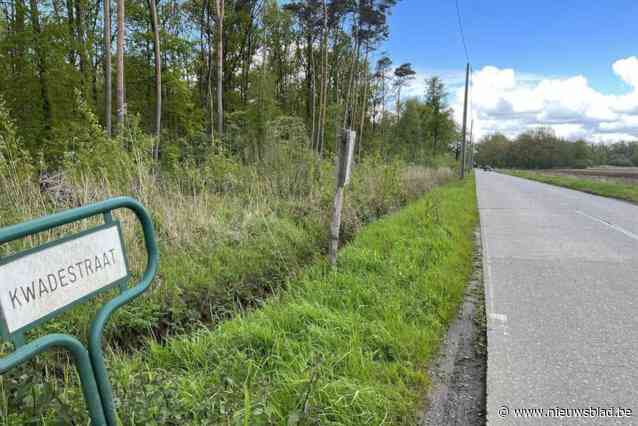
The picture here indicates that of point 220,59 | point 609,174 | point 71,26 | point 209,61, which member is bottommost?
point 609,174

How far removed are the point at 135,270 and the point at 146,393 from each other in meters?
2.36

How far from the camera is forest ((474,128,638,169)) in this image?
290 ft

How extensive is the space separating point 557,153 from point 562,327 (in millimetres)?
107926

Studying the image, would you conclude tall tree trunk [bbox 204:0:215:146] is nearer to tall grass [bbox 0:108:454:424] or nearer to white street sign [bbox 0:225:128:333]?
tall grass [bbox 0:108:454:424]

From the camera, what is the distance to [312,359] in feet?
8.32

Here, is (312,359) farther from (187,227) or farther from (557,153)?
(557,153)

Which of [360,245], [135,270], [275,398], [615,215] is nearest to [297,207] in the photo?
[360,245]

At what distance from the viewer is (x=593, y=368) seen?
2721mm

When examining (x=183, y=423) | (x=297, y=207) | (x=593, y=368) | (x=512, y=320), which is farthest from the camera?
(x=297, y=207)

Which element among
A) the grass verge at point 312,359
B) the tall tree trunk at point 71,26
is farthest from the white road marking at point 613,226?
the tall tree trunk at point 71,26

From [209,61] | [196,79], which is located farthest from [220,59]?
[196,79]

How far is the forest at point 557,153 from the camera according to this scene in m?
88.3

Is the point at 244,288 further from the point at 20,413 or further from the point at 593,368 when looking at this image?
the point at 593,368

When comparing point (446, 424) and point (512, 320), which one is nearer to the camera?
point (446, 424)
